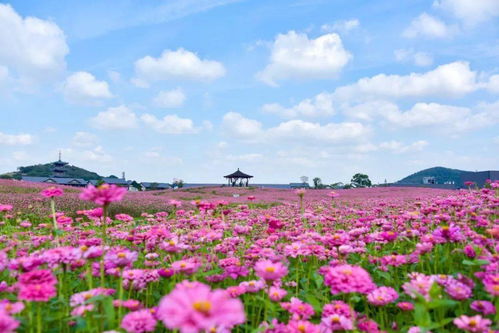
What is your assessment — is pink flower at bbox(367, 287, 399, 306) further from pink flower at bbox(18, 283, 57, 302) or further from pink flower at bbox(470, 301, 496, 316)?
pink flower at bbox(18, 283, 57, 302)

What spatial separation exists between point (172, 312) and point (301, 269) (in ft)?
10.7

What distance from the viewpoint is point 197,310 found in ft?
4.07

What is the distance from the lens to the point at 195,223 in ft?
19.0

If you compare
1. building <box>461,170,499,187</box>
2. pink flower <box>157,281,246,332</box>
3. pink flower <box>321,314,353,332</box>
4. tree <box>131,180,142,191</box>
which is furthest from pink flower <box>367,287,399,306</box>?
tree <box>131,180,142,191</box>

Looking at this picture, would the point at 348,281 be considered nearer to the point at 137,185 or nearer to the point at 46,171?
the point at 137,185

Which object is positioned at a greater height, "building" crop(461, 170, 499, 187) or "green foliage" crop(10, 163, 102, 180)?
"green foliage" crop(10, 163, 102, 180)

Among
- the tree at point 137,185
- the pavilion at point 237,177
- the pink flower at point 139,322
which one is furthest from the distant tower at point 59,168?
the pink flower at point 139,322

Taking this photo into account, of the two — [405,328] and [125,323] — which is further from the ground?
[125,323]

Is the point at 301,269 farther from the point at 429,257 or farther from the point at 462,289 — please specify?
the point at 462,289

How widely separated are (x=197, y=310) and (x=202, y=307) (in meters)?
0.02

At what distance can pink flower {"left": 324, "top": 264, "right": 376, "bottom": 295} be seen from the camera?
2.10 metres

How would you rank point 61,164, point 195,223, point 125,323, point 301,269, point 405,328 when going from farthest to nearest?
1. point 61,164
2. point 195,223
3. point 301,269
4. point 405,328
5. point 125,323

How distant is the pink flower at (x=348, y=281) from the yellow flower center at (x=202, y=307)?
1085 millimetres

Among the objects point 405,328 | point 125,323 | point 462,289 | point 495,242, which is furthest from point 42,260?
point 495,242
